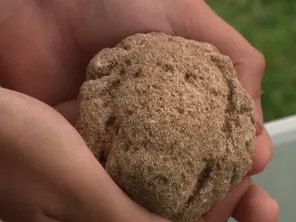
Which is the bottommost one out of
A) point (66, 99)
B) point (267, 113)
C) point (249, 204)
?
point (267, 113)

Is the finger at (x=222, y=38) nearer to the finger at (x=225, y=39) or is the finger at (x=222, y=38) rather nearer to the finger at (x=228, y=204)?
the finger at (x=225, y=39)

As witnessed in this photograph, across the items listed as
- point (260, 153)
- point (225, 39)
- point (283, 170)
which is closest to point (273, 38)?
point (283, 170)

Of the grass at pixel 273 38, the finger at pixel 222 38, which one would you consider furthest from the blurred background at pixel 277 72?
the finger at pixel 222 38

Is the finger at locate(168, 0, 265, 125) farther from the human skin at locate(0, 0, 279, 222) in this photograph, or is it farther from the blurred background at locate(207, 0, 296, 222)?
the blurred background at locate(207, 0, 296, 222)

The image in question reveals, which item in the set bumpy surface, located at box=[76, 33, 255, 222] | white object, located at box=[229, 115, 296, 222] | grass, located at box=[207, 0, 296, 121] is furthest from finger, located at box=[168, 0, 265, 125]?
grass, located at box=[207, 0, 296, 121]

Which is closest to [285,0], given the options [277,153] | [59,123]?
[277,153]

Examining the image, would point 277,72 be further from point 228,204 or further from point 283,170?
point 228,204

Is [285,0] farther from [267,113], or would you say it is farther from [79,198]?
[79,198]
